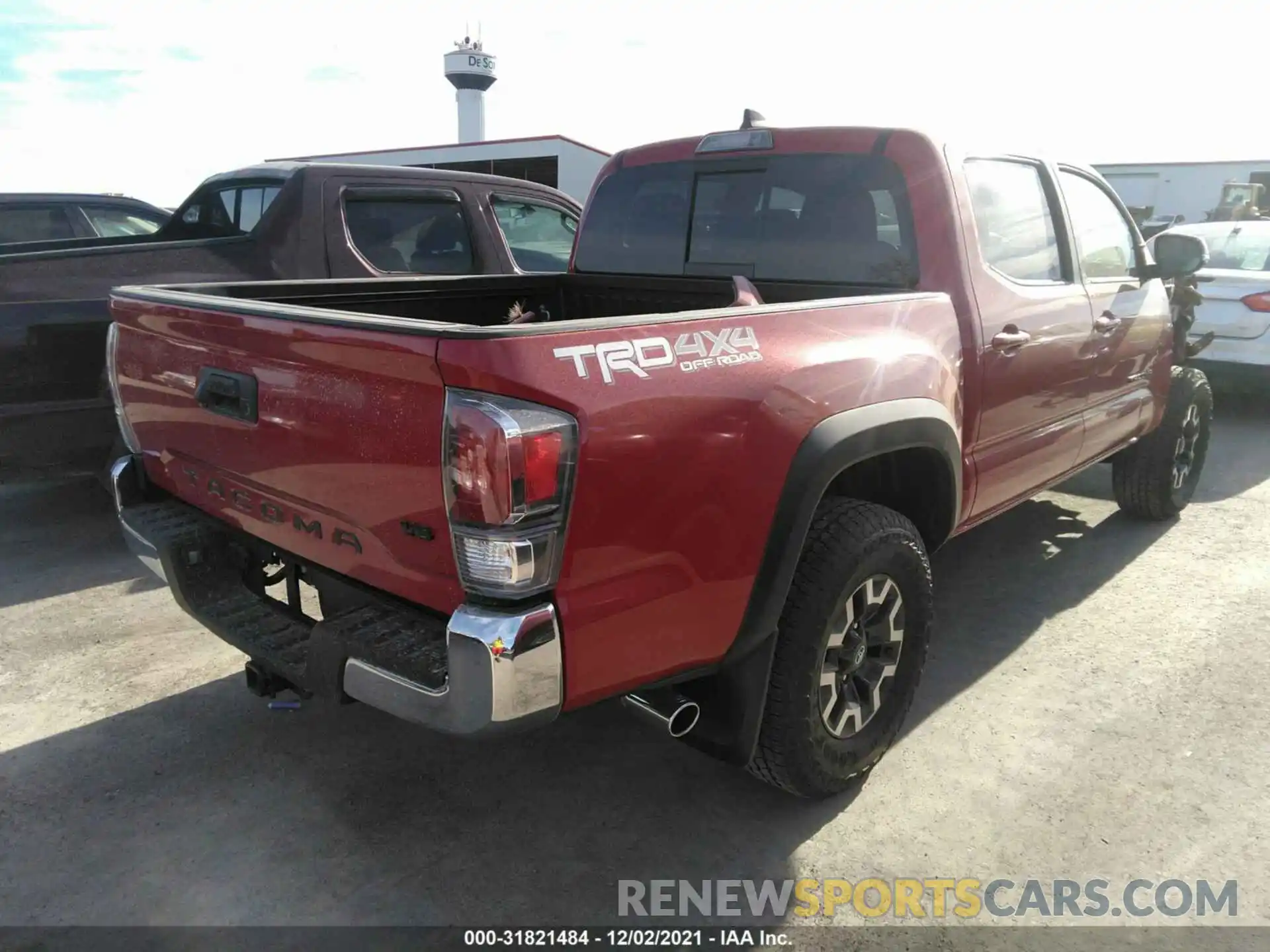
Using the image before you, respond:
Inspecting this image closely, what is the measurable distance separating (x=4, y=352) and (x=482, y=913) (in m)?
3.67

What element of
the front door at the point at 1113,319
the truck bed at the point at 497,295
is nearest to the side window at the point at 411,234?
the truck bed at the point at 497,295

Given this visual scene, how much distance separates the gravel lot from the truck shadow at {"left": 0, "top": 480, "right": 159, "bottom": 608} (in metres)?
0.32

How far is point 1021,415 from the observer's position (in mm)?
3502

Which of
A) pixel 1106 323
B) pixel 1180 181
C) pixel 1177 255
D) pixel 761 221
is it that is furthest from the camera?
pixel 1180 181

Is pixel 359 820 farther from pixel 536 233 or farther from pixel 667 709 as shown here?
pixel 536 233

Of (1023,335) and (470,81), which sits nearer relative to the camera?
(1023,335)

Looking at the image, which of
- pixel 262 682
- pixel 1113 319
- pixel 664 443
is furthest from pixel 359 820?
pixel 1113 319

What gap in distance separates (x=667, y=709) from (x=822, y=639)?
1.78ft

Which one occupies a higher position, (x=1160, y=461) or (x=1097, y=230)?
(x=1097, y=230)

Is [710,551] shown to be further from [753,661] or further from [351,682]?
[351,682]

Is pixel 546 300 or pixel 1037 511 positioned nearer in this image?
pixel 546 300

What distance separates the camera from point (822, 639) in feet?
8.36

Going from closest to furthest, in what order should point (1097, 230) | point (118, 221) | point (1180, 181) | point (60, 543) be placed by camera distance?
point (1097, 230)
point (60, 543)
point (118, 221)
point (1180, 181)

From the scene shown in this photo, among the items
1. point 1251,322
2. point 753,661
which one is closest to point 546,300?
point 753,661
